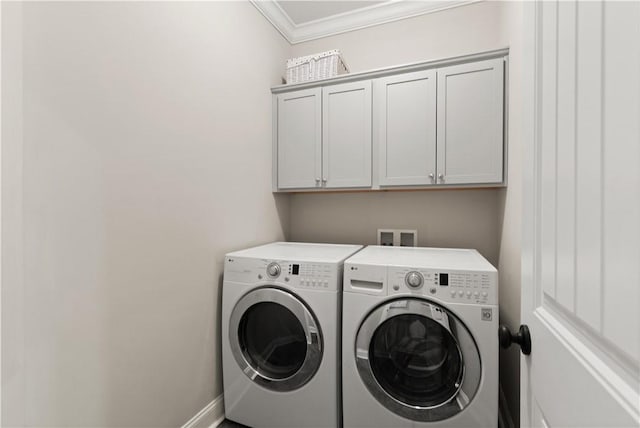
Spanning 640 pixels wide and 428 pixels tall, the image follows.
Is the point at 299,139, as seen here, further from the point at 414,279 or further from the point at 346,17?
the point at 414,279

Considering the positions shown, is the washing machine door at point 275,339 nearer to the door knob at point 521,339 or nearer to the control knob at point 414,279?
the control knob at point 414,279

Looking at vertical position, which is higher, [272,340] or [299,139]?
[299,139]

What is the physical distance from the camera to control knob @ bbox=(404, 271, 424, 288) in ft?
4.44

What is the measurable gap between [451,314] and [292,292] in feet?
2.53

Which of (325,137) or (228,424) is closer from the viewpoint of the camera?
(228,424)

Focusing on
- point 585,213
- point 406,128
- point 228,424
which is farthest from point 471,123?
point 228,424

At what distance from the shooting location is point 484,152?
1.78m

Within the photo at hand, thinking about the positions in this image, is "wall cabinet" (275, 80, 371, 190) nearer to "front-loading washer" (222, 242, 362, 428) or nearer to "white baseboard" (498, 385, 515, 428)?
"front-loading washer" (222, 242, 362, 428)

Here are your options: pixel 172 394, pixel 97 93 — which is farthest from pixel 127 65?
pixel 172 394

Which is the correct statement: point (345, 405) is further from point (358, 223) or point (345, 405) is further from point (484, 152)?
point (484, 152)

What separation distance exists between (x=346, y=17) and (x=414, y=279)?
2.17 metres

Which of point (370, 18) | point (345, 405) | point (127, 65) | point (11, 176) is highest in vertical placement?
point (370, 18)

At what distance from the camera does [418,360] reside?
4.52 ft

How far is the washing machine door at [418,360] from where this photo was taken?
1.29m
